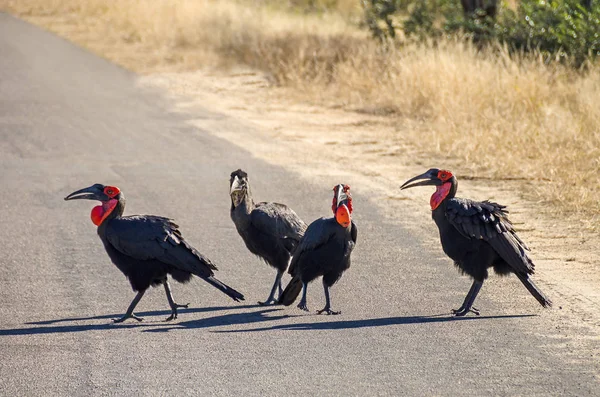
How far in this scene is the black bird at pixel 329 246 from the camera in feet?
20.7

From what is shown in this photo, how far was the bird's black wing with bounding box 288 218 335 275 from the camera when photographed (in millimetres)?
6352

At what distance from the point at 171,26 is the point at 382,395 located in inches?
742

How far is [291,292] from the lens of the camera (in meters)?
6.69

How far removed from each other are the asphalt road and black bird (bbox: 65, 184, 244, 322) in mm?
265

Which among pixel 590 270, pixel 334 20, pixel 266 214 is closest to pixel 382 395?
pixel 266 214

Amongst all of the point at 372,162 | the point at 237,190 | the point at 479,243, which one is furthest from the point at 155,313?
the point at 372,162

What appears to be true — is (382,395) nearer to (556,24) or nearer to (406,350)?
(406,350)

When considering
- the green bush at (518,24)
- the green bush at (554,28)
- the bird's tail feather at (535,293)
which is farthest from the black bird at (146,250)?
the green bush at (554,28)

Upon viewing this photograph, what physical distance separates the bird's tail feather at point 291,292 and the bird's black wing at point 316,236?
0.61 feet

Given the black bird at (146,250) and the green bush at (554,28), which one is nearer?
the black bird at (146,250)

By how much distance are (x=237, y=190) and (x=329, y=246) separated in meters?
0.84

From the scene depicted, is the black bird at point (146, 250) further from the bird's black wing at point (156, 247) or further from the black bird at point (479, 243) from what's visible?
the black bird at point (479, 243)

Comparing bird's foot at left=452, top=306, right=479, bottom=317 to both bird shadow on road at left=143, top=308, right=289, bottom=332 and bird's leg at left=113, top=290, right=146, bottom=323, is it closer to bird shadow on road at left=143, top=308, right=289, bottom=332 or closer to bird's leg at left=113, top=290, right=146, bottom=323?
bird shadow on road at left=143, top=308, right=289, bottom=332

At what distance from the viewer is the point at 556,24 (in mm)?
17109
